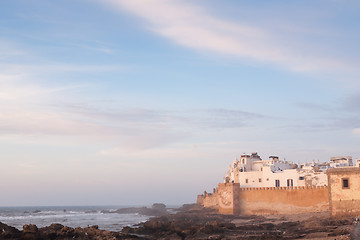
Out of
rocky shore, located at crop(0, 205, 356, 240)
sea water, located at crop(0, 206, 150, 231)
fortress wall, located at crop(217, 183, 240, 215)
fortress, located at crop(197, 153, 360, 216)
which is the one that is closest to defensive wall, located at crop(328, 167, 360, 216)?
fortress, located at crop(197, 153, 360, 216)

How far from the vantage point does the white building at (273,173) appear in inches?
2063

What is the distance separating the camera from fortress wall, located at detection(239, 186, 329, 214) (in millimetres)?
42781

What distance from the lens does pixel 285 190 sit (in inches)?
1772

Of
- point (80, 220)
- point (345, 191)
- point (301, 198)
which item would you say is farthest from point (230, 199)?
point (80, 220)

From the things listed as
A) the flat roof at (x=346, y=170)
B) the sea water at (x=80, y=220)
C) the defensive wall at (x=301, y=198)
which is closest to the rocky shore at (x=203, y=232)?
A: the defensive wall at (x=301, y=198)

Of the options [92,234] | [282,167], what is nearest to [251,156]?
[282,167]

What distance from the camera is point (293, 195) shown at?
1743 inches

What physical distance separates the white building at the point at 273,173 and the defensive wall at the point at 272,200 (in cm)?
775

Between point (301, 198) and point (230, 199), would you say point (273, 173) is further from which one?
point (301, 198)

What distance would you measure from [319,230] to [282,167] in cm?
3539

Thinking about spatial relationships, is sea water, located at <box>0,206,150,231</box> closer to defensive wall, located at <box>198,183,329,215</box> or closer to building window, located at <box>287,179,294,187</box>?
defensive wall, located at <box>198,183,329,215</box>

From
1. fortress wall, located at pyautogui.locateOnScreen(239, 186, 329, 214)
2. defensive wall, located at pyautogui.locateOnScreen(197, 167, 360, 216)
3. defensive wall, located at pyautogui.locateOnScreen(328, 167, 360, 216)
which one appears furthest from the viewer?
fortress wall, located at pyautogui.locateOnScreen(239, 186, 329, 214)

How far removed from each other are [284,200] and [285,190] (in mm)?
1057

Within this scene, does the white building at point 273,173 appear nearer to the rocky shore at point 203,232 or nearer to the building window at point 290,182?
the building window at point 290,182
